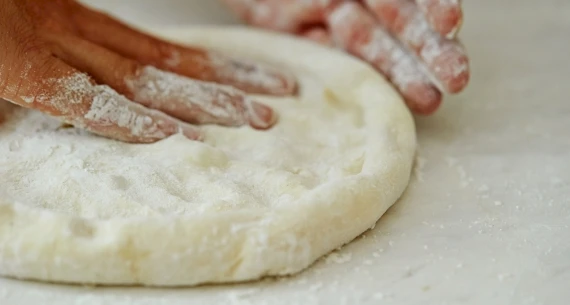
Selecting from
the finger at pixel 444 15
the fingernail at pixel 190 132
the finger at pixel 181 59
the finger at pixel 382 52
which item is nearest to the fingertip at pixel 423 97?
the finger at pixel 382 52

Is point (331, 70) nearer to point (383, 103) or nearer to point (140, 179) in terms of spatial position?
point (383, 103)

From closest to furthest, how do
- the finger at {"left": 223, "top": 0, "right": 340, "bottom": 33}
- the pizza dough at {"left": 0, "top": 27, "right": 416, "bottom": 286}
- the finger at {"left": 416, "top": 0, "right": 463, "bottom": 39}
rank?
the pizza dough at {"left": 0, "top": 27, "right": 416, "bottom": 286} → the finger at {"left": 416, "top": 0, "right": 463, "bottom": 39} → the finger at {"left": 223, "top": 0, "right": 340, "bottom": 33}

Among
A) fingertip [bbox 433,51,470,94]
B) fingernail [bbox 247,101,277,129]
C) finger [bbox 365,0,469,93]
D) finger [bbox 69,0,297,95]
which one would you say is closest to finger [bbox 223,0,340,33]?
finger [bbox 365,0,469,93]

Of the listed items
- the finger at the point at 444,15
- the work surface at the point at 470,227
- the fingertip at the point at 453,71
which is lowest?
the work surface at the point at 470,227

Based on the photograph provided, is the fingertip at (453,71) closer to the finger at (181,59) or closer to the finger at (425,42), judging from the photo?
the finger at (425,42)

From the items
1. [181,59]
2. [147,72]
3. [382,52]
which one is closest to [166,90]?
[147,72]

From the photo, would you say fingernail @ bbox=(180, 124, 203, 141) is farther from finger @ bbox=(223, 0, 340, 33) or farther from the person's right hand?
finger @ bbox=(223, 0, 340, 33)

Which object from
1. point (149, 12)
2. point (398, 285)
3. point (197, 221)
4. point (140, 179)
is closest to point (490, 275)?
point (398, 285)
